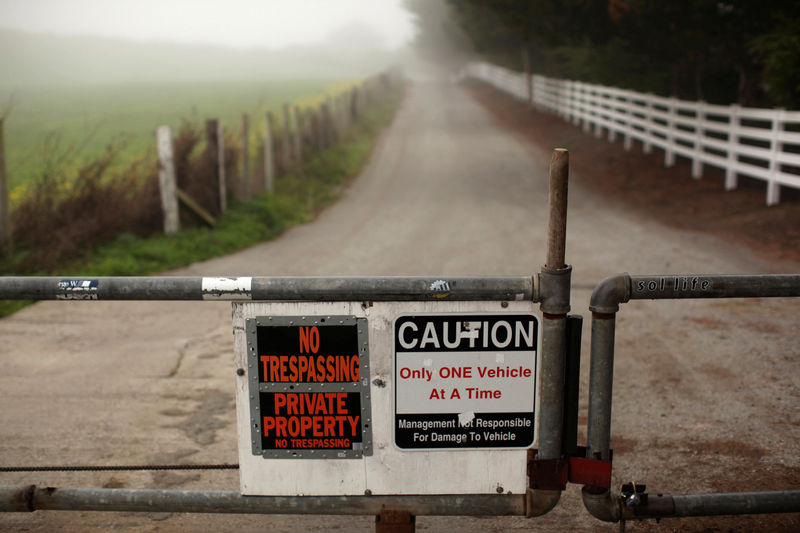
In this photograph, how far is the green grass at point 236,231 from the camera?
10289 mm

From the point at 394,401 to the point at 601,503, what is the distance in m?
0.91

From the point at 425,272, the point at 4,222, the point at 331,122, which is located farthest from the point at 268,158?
the point at 331,122

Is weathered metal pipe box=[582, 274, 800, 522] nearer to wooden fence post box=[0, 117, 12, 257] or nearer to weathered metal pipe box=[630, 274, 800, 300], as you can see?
weathered metal pipe box=[630, 274, 800, 300]

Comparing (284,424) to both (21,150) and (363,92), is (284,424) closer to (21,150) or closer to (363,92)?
(21,150)

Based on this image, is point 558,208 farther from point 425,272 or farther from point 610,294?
point 425,272

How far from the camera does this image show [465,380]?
288 centimetres

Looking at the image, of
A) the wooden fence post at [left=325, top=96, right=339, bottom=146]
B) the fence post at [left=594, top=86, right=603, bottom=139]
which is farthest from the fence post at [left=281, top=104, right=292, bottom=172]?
the fence post at [left=594, top=86, right=603, bottom=139]

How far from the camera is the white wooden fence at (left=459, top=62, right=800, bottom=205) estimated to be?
41.9ft

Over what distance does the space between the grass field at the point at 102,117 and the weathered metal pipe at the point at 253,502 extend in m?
8.99

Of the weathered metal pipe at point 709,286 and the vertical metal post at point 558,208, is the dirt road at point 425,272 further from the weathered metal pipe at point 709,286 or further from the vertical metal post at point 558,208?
the vertical metal post at point 558,208

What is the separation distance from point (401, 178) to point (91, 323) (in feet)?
39.8

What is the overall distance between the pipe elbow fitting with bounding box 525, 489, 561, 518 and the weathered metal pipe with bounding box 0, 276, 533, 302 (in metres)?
0.77

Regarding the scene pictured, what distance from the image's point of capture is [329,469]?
2.94 metres

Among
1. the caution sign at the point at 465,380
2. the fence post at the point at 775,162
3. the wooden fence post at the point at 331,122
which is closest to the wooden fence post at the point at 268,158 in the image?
the wooden fence post at the point at 331,122
